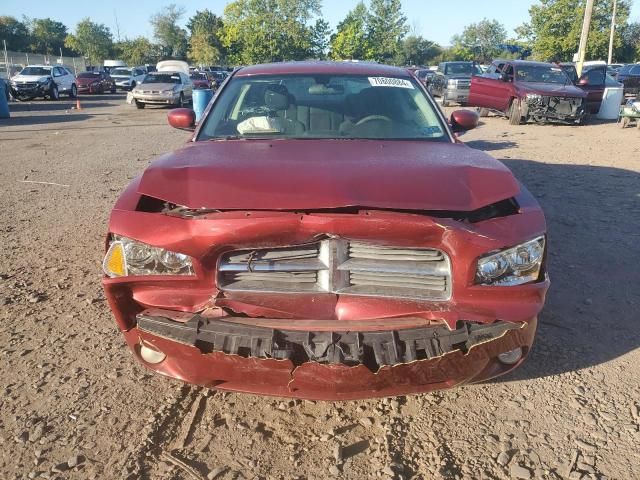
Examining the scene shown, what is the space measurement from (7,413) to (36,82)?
24.7 metres

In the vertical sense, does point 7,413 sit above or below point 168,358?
below

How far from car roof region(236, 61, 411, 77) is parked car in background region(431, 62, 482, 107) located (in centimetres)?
1697

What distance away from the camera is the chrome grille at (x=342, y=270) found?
223 centimetres

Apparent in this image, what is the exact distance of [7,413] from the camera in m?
2.55

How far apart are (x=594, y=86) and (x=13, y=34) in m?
67.0

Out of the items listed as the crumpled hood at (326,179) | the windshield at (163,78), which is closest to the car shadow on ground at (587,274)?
the crumpled hood at (326,179)

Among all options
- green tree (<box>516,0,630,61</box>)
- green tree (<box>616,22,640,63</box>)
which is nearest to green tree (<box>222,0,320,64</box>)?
green tree (<box>516,0,630,61</box>)

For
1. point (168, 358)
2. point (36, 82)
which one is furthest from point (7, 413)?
point (36, 82)

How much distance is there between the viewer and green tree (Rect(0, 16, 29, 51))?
200 ft

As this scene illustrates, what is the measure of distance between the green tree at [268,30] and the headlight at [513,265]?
47878 mm

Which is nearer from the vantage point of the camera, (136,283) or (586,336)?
(136,283)

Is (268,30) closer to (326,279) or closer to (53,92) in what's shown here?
(53,92)

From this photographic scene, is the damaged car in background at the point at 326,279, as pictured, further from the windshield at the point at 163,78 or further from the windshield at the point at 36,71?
the windshield at the point at 36,71

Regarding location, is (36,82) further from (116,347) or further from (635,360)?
(635,360)
